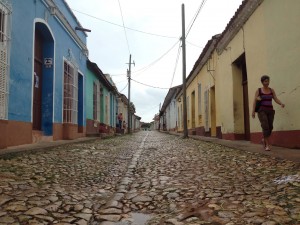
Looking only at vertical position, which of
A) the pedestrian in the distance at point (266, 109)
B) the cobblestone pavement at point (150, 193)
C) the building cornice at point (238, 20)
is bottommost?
the cobblestone pavement at point (150, 193)

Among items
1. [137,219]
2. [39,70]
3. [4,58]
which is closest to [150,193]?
[137,219]

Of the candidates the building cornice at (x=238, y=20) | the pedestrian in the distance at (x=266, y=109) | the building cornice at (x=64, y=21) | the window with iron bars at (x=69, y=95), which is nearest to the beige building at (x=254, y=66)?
the building cornice at (x=238, y=20)

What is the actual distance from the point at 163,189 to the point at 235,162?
1.98m

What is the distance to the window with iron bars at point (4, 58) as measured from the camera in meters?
5.96

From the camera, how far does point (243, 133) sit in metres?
10.6

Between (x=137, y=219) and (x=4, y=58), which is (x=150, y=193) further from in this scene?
(x=4, y=58)

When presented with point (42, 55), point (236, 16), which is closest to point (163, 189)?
point (236, 16)

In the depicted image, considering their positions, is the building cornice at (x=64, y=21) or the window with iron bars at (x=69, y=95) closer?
the building cornice at (x=64, y=21)

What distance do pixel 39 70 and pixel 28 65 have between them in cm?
213

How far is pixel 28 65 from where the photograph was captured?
7629 millimetres

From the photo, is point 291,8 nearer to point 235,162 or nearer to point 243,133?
point 235,162

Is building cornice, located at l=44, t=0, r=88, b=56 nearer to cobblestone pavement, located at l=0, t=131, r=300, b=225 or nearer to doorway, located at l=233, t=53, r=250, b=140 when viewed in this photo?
cobblestone pavement, located at l=0, t=131, r=300, b=225

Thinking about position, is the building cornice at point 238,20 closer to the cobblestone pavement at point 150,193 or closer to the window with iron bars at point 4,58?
the cobblestone pavement at point 150,193

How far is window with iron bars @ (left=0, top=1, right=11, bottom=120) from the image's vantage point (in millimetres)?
5965
